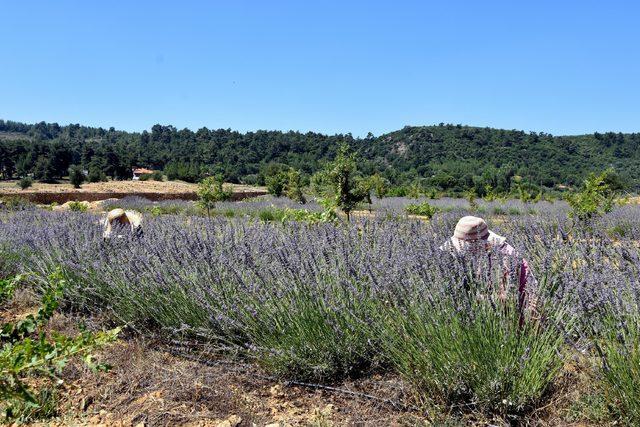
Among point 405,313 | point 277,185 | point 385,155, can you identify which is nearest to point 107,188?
point 277,185

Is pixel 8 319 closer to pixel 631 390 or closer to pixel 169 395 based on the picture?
A: pixel 169 395

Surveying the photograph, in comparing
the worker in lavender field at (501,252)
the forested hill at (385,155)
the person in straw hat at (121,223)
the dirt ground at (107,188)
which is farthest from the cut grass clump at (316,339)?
the forested hill at (385,155)

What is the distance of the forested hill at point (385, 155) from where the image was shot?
2327 inches

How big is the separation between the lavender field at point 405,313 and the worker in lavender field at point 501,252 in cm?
5

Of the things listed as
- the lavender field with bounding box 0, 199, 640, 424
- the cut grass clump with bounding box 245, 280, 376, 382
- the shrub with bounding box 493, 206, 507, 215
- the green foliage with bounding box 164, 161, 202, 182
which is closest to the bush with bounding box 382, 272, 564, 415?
the lavender field with bounding box 0, 199, 640, 424

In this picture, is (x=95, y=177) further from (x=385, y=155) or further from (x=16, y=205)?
(x=385, y=155)

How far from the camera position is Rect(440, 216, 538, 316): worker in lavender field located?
2.57 m

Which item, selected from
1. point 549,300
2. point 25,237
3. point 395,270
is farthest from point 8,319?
point 549,300

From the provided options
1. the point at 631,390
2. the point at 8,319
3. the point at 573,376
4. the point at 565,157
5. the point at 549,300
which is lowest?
the point at 8,319

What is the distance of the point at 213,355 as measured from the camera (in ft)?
10.1

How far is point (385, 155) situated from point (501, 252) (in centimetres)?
8817

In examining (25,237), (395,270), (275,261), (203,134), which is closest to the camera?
(395,270)

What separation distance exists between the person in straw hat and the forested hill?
4692 cm

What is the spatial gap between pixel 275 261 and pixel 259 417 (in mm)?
1171
